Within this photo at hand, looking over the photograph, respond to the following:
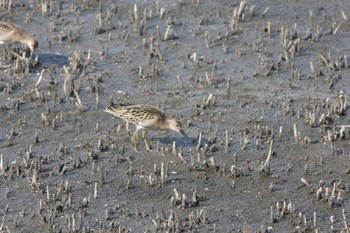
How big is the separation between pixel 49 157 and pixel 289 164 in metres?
2.80

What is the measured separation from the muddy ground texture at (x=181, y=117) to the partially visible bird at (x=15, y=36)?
0.93ft

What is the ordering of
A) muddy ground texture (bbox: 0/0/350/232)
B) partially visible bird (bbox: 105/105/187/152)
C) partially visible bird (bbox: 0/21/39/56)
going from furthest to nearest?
partially visible bird (bbox: 0/21/39/56), partially visible bird (bbox: 105/105/187/152), muddy ground texture (bbox: 0/0/350/232)

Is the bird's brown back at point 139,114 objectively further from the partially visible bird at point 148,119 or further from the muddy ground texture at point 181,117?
the muddy ground texture at point 181,117

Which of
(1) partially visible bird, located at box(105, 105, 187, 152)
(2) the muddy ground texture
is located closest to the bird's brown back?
(1) partially visible bird, located at box(105, 105, 187, 152)

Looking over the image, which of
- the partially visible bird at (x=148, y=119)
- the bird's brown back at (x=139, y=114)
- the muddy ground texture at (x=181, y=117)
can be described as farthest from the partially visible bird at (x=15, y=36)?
the partially visible bird at (x=148, y=119)

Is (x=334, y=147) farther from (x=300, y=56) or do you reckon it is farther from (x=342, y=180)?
(x=300, y=56)

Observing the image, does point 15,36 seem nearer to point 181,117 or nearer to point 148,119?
point 181,117

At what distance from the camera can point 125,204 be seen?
36.7 feet

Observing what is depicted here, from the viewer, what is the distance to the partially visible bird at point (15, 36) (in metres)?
15.3

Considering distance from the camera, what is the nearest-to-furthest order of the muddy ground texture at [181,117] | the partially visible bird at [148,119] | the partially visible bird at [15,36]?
the muddy ground texture at [181,117] → the partially visible bird at [148,119] → the partially visible bird at [15,36]

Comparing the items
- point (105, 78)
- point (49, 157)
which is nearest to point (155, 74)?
point (105, 78)

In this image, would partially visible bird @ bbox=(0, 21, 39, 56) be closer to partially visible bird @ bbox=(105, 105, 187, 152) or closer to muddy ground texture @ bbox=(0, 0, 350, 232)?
muddy ground texture @ bbox=(0, 0, 350, 232)

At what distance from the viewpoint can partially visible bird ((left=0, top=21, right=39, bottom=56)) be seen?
15.3 meters

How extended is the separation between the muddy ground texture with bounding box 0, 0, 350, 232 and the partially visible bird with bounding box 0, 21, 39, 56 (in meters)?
0.28
